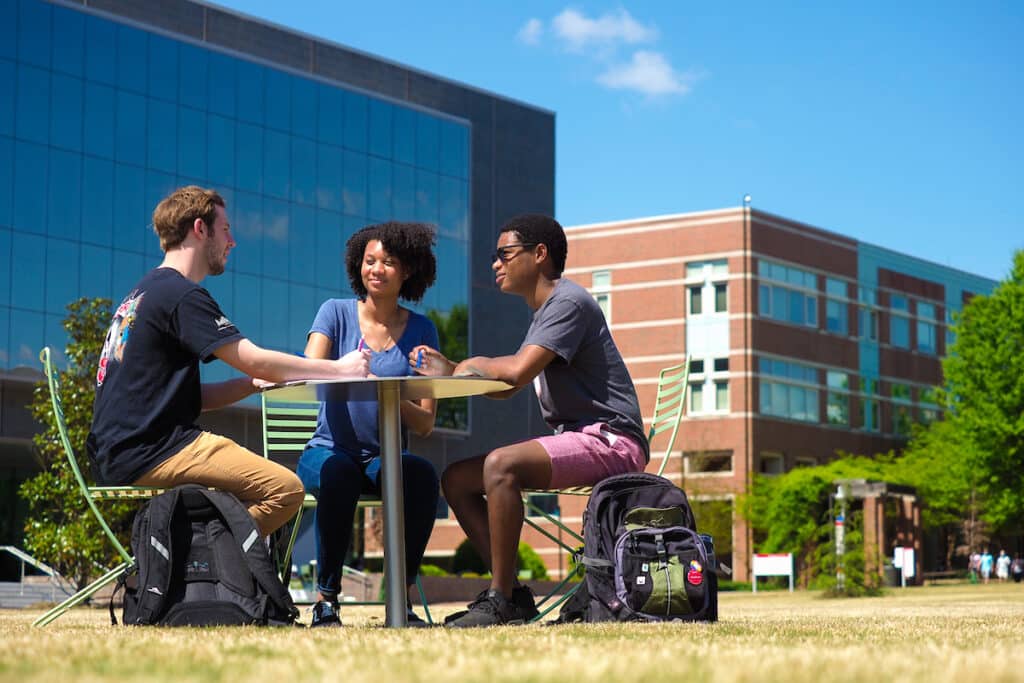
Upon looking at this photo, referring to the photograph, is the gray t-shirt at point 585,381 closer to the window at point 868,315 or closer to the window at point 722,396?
the window at point 722,396

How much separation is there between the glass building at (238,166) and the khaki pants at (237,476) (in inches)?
1263

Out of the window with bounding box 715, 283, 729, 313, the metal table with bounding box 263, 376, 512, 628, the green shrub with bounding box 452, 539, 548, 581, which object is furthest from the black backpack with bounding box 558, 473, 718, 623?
the window with bounding box 715, 283, 729, 313

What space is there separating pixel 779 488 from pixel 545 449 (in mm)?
59329

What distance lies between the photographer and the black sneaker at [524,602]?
21.5ft

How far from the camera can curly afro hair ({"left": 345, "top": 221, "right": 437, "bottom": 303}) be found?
23.9 feet

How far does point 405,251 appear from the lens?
23.9 ft

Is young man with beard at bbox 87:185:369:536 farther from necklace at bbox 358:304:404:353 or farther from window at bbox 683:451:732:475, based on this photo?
window at bbox 683:451:732:475

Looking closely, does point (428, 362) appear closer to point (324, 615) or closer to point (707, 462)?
point (324, 615)

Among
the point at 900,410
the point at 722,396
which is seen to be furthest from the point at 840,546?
the point at 900,410

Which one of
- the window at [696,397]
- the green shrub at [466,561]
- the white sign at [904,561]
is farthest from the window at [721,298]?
the green shrub at [466,561]

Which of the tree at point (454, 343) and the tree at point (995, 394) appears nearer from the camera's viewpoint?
the tree at point (454, 343)

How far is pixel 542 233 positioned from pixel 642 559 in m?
1.64

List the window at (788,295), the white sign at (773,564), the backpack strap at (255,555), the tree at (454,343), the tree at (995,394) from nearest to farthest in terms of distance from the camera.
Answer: the backpack strap at (255,555) → the tree at (454,343) → the white sign at (773,564) → the tree at (995,394) → the window at (788,295)

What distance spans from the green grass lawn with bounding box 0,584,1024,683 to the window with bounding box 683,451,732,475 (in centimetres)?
6259
